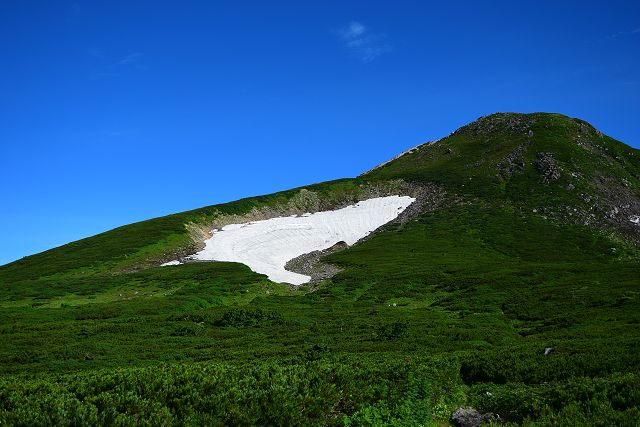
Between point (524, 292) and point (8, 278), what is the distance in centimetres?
8226

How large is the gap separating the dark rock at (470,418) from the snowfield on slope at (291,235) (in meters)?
60.4

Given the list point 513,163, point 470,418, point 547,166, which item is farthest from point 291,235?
point 470,418

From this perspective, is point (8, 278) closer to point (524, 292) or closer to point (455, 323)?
point (455, 323)

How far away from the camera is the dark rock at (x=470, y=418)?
17109 millimetres

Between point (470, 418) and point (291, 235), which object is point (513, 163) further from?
point (470, 418)

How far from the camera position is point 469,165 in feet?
454

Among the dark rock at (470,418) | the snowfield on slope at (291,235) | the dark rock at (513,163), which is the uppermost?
the dark rock at (513,163)

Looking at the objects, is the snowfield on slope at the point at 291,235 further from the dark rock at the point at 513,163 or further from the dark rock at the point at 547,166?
the dark rock at the point at 547,166

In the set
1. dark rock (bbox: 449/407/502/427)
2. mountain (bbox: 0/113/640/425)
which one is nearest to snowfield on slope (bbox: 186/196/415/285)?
mountain (bbox: 0/113/640/425)

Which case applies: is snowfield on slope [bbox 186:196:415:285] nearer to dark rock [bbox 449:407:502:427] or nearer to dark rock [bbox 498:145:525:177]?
dark rock [bbox 498:145:525:177]

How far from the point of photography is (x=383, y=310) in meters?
52.8

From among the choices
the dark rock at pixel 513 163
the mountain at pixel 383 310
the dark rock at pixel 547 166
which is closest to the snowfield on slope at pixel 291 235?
the mountain at pixel 383 310

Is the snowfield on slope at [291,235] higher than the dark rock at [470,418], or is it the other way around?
the snowfield on slope at [291,235]

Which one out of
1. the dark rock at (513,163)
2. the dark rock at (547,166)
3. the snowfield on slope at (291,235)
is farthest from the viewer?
the dark rock at (513,163)
